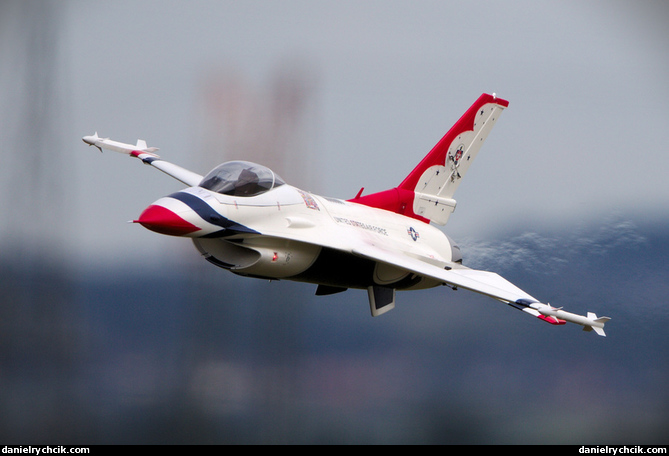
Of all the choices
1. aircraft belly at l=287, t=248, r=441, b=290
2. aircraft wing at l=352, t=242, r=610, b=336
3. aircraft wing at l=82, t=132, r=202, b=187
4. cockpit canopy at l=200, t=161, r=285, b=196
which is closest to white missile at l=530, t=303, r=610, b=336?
aircraft wing at l=352, t=242, r=610, b=336

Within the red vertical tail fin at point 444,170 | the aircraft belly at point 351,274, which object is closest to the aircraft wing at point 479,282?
the aircraft belly at point 351,274

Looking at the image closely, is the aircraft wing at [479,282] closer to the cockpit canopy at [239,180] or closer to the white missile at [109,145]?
the cockpit canopy at [239,180]

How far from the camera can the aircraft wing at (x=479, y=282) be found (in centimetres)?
1388

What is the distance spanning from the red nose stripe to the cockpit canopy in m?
1.12

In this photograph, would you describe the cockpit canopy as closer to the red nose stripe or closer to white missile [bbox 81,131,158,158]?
the red nose stripe

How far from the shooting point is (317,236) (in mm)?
15492

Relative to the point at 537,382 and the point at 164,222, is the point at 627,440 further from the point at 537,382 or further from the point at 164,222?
the point at 164,222

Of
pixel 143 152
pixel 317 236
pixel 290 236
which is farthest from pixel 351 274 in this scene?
pixel 143 152

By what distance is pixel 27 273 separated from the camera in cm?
2430

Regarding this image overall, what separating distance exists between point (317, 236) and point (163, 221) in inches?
121

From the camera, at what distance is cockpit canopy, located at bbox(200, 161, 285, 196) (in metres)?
14.9

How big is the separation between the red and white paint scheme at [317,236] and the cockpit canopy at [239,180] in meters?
0.02

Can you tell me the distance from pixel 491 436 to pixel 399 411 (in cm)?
246

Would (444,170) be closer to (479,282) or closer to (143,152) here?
(479,282)
